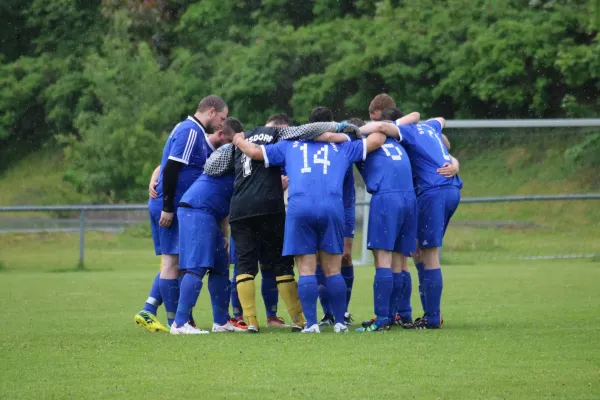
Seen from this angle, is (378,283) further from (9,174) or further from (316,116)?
(9,174)

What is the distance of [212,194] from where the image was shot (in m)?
9.79

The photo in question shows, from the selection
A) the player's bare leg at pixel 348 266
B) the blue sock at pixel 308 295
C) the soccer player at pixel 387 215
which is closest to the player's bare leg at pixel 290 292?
the blue sock at pixel 308 295

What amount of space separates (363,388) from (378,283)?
304 cm

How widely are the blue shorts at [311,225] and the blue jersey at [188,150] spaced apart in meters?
1.21

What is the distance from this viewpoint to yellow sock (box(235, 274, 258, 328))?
9.66 m

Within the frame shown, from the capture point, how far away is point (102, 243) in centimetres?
2577

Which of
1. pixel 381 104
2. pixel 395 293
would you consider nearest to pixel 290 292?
pixel 395 293

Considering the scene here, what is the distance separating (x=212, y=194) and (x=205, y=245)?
0.48 m

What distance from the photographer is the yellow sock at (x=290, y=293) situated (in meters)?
9.75

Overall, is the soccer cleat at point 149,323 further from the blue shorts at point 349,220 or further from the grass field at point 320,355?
the blue shorts at point 349,220

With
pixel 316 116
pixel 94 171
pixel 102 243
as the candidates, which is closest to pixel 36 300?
pixel 316 116

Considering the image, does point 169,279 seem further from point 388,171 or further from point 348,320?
point 388,171

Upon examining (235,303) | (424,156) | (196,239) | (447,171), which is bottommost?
(235,303)

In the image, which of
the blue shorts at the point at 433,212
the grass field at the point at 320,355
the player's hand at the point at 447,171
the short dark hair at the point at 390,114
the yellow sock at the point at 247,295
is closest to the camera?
the grass field at the point at 320,355
